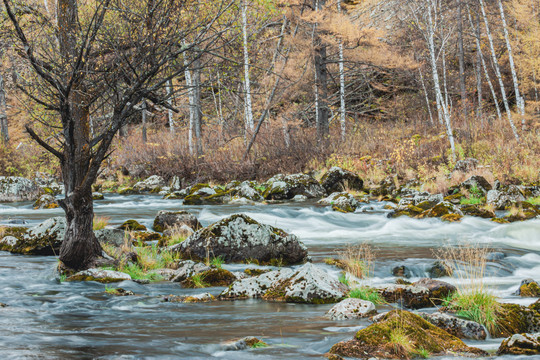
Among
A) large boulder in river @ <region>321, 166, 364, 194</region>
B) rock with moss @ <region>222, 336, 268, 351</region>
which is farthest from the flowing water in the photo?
large boulder in river @ <region>321, 166, 364, 194</region>

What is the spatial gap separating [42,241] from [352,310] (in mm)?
5925

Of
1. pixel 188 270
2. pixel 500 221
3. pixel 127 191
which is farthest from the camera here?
pixel 127 191

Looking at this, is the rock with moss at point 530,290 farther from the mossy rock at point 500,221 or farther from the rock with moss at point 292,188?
the rock with moss at point 292,188

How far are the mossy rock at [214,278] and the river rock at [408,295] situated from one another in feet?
6.82

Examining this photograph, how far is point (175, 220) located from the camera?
34.0 ft

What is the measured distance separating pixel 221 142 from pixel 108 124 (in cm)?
1724

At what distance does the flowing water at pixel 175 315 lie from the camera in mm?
3621

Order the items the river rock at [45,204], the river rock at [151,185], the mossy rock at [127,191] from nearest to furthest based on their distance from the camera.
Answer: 1. the river rock at [45,204]
2. the mossy rock at [127,191]
3. the river rock at [151,185]

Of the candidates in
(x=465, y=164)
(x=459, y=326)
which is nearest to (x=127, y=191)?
(x=465, y=164)

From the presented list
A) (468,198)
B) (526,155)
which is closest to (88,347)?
(468,198)

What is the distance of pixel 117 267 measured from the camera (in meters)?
6.90

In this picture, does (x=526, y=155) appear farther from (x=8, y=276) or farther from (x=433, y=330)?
(x=8, y=276)

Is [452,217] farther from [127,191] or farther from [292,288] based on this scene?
[127,191]

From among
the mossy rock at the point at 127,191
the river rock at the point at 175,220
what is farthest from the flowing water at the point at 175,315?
the mossy rock at the point at 127,191
